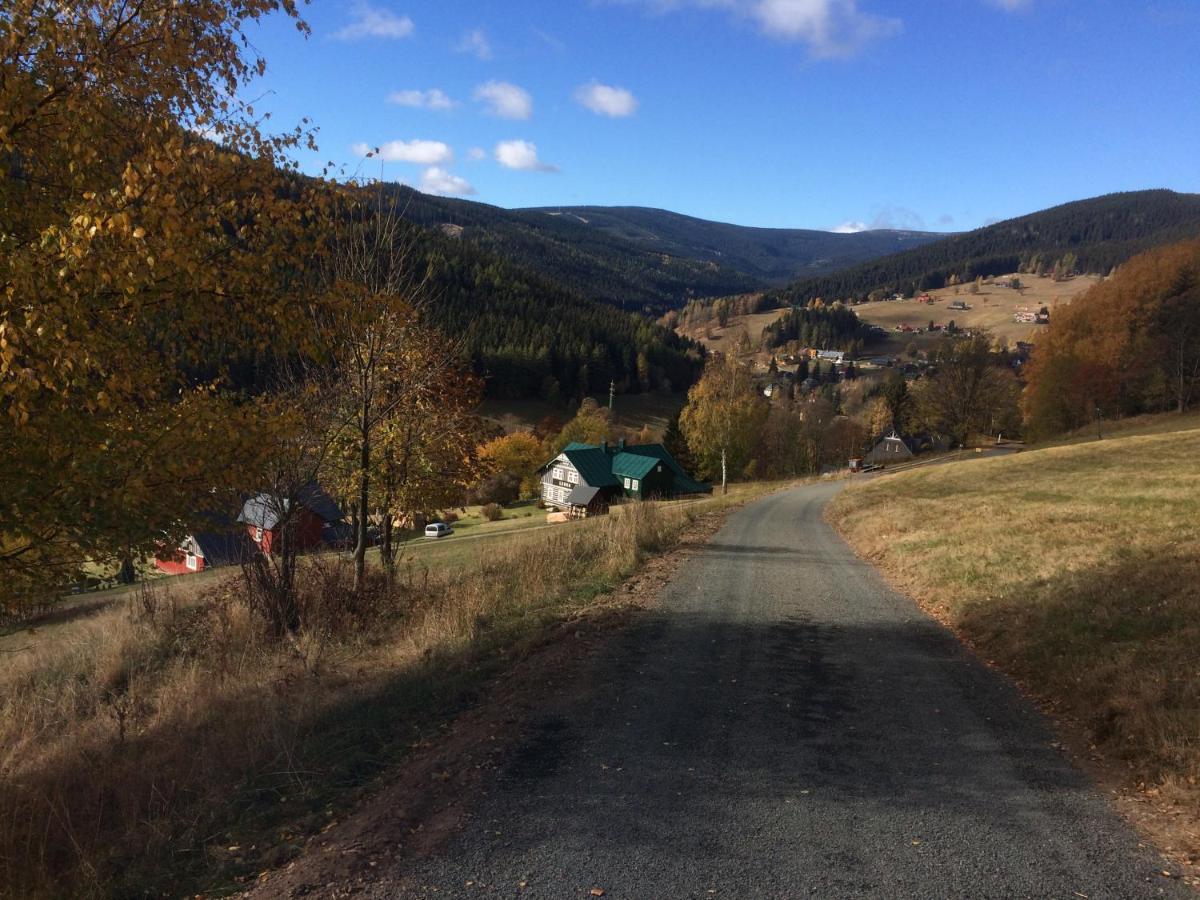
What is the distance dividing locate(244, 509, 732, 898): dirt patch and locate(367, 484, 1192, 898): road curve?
0.51 ft

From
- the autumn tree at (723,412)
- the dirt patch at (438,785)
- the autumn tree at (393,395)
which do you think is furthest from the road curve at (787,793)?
the autumn tree at (723,412)

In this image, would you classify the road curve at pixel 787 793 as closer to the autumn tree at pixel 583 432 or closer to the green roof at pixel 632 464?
the green roof at pixel 632 464

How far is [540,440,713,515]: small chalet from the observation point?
57.7m

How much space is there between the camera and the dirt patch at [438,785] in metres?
3.81

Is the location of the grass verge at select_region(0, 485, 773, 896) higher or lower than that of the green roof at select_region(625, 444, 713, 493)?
higher

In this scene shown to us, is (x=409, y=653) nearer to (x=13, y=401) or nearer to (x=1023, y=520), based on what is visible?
(x=13, y=401)

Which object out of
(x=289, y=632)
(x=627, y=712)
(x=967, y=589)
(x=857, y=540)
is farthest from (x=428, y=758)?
(x=857, y=540)

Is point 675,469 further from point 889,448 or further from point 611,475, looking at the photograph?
point 889,448

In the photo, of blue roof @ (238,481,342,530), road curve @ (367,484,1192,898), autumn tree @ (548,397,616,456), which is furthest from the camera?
autumn tree @ (548,397,616,456)

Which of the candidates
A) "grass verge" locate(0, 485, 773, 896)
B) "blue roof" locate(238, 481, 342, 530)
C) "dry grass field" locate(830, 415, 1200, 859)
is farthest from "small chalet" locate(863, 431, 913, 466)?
"grass verge" locate(0, 485, 773, 896)

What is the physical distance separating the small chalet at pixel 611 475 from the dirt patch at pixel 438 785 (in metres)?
47.6

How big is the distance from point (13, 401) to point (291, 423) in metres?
1.92

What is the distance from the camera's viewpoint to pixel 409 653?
8.07 m

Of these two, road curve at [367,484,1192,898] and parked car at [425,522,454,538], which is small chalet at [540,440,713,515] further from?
road curve at [367,484,1192,898]
